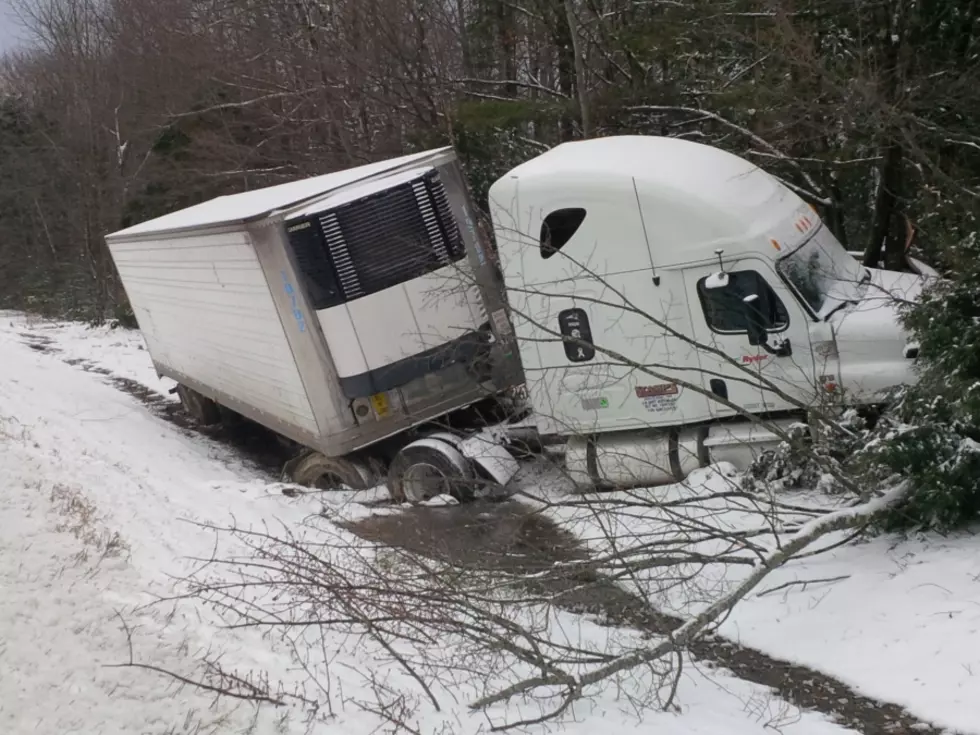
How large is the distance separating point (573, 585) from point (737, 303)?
3.36 m

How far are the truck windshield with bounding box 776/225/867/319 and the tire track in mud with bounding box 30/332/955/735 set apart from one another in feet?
10.1

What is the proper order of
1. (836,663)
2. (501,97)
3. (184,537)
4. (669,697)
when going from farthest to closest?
(501,97), (184,537), (836,663), (669,697)

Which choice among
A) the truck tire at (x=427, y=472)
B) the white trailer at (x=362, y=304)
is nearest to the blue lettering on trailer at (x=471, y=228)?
the white trailer at (x=362, y=304)

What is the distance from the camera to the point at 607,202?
8.54 m

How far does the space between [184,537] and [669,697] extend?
498 cm

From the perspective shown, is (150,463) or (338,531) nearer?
(338,531)

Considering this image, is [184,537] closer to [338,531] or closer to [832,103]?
[338,531]

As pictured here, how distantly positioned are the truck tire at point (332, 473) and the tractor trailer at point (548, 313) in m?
0.03

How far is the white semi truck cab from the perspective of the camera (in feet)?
26.8

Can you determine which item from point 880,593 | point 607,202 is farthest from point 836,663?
point 607,202

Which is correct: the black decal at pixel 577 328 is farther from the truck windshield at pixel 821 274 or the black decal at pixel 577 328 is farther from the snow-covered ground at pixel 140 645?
the snow-covered ground at pixel 140 645

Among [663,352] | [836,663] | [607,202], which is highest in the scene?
[607,202]

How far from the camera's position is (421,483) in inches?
389

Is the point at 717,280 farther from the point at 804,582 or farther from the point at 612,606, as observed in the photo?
the point at 612,606
